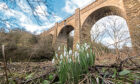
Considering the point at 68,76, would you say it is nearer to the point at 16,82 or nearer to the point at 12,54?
the point at 16,82

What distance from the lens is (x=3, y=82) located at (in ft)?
2.41

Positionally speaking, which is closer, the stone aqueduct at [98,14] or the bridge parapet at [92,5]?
the stone aqueduct at [98,14]

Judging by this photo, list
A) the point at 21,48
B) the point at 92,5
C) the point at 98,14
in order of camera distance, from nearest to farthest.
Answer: the point at 21,48
the point at 92,5
the point at 98,14

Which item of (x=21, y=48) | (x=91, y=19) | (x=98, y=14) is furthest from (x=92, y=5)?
(x=21, y=48)

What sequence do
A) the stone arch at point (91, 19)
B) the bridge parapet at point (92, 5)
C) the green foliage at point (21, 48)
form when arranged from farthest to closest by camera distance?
1. the stone arch at point (91, 19)
2. the bridge parapet at point (92, 5)
3. the green foliage at point (21, 48)

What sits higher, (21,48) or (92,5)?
(92,5)

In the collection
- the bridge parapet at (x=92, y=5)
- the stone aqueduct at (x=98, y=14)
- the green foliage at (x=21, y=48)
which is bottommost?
the green foliage at (x=21, y=48)

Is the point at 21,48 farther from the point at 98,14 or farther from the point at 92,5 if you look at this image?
the point at 98,14

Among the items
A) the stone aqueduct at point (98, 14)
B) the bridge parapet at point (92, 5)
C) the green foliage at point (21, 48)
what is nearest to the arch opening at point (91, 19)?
the stone aqueduct at point (98, 14)

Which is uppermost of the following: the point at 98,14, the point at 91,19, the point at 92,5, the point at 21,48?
the point at 92,5

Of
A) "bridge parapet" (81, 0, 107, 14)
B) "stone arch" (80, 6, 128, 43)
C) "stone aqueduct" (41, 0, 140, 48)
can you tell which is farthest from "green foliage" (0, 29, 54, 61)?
"bridge parapet" (81, 0, 107, 14)

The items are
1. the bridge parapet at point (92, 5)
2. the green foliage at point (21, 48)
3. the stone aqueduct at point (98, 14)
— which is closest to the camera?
the stone aqueduct at point (98, 14)

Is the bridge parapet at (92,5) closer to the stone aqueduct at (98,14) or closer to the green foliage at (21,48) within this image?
the stone aqueduct at (98,14)

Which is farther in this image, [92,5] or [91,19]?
[91,19]
